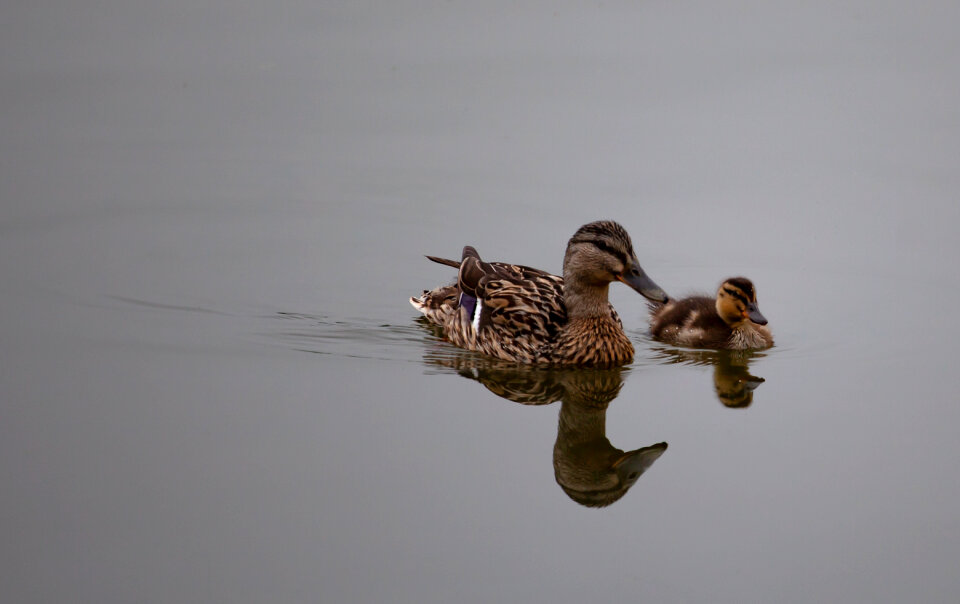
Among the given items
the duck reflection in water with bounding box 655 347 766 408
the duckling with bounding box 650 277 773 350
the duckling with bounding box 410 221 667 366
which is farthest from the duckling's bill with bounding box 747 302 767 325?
the duckling with bounding box 410 221 667 366

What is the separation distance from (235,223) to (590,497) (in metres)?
4.69

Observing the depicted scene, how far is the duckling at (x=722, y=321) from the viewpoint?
859 cm

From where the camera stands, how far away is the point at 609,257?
8.07 metres

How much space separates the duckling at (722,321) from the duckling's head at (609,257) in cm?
68

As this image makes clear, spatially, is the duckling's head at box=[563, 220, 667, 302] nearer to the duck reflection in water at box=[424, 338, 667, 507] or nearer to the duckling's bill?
the duck reflection in water at box=[424, 338, 667, 507]

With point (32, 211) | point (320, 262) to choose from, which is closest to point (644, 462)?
point (320, 262)

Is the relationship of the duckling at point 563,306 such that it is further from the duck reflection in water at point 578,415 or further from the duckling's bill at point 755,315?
the duckling's bill at point 755,315

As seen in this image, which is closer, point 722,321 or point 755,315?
point 755,315

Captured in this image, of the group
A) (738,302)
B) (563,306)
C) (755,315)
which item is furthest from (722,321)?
(563,306)

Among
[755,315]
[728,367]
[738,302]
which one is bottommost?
[728,367]

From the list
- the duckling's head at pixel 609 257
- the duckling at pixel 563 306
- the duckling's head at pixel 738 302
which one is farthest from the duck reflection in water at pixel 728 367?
the duckling's head at pixel 609 257

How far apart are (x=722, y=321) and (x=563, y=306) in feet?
3.58

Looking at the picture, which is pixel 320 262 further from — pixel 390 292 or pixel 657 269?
pixel 657 269

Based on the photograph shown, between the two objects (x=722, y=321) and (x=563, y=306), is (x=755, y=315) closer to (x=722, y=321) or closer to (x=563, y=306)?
(x=722, y=321)
